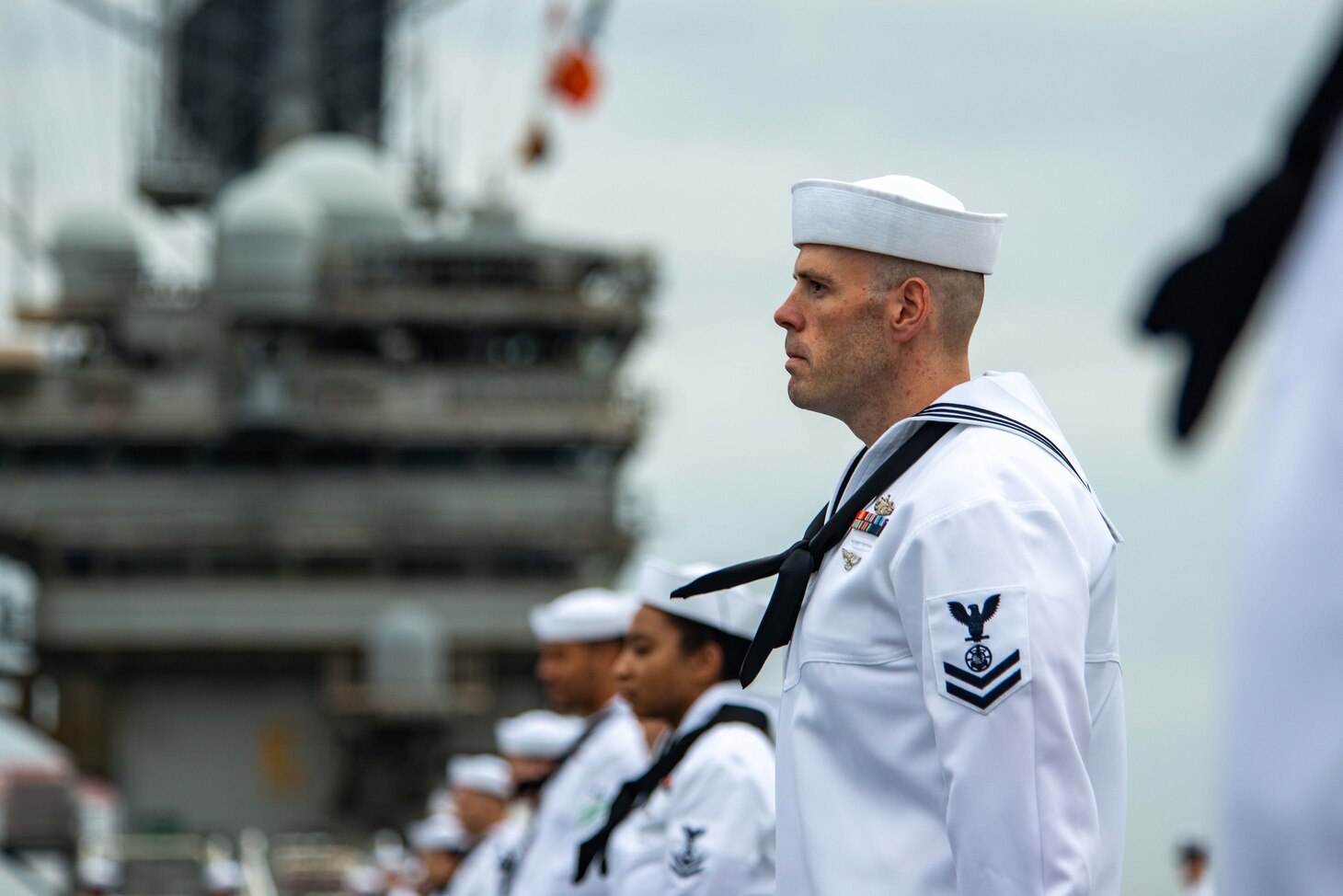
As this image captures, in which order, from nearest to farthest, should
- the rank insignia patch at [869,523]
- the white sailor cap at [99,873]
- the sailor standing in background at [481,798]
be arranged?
1. the rank insignia patch at [869,523]
2. the sailor standing in background at [481,798]
3. the white sailor cap at [99,873]

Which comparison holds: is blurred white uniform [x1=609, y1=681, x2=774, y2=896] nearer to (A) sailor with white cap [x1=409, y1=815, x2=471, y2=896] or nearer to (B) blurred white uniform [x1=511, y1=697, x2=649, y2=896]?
(B) blurred white uniform [x1=511, y1=697, x2=649, y2=896]

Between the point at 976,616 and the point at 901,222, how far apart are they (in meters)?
0.65

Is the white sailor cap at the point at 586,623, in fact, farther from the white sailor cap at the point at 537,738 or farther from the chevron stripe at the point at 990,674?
the chevron stripe at the point at 990,674

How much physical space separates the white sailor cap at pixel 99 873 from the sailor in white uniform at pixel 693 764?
62.8ft

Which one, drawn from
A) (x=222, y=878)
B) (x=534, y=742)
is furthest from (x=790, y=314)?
(x=222, y=878)

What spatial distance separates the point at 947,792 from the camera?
247 centimetres

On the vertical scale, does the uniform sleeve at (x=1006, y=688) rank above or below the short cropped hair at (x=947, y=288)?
below

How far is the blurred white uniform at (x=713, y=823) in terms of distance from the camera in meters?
4.43

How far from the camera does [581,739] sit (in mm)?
6738

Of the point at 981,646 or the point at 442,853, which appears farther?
the point at 442,853

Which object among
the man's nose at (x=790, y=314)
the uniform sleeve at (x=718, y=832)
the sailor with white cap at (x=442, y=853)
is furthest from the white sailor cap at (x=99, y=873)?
the man's nose at (x=790, y=314)

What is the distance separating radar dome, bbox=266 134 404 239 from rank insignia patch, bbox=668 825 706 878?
117 feet

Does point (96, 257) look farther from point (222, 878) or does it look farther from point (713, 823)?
point (713, 823)

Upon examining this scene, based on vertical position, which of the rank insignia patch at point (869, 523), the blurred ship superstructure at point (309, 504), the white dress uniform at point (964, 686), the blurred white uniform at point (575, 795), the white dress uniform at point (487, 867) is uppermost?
the rank insignia patch at point (869, 523)
